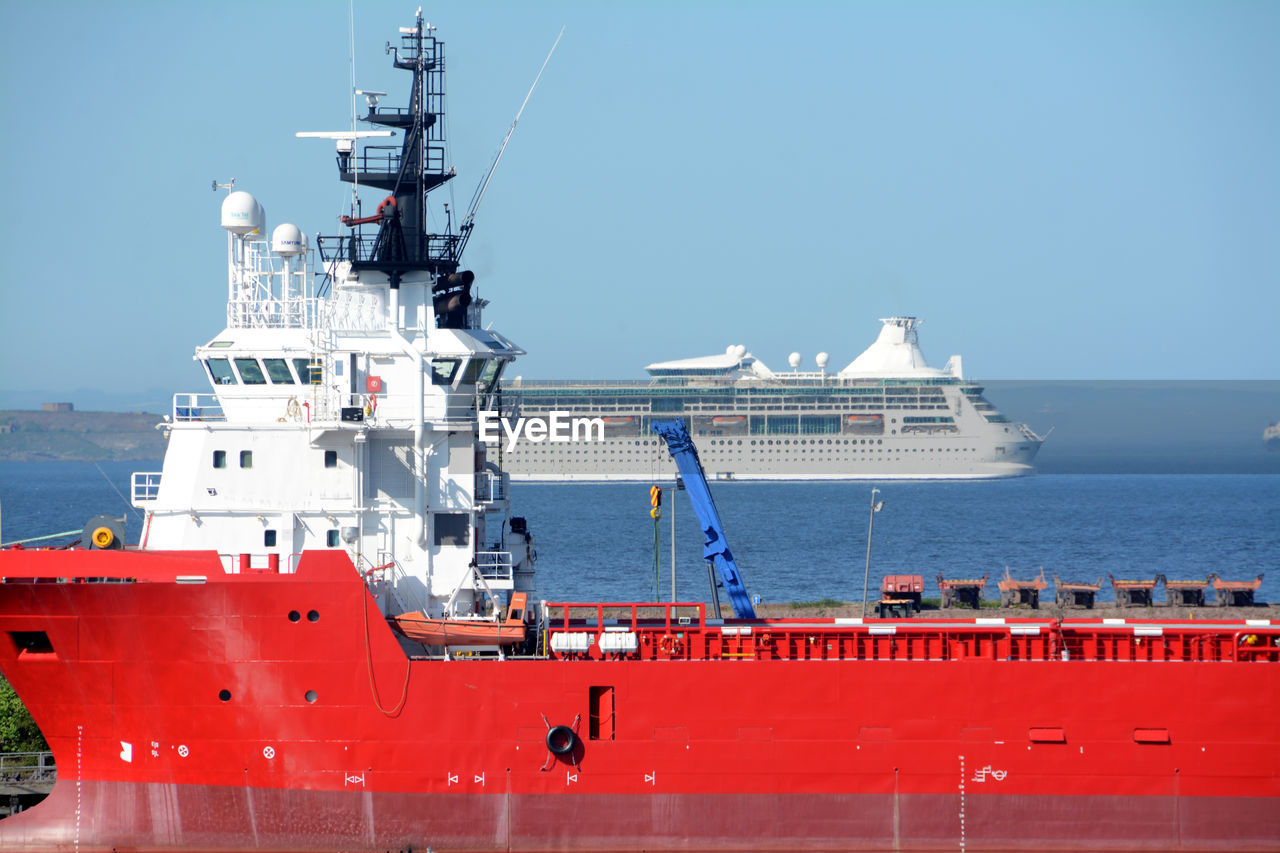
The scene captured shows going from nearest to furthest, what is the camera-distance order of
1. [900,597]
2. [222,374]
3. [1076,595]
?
[222,374], [1076,595], [900,597]

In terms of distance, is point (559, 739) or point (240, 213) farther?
point (240, 213)

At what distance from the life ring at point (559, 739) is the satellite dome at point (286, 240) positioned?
984 cm

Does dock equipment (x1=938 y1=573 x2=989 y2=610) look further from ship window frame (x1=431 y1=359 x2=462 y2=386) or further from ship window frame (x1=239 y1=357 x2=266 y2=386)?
ship window frame (x1=239 y1=357 x2=266 y2=386)

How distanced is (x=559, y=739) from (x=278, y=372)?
8.22m

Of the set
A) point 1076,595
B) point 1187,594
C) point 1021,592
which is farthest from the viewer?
point 1021,592

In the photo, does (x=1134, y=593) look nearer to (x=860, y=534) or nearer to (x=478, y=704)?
(x=478, y=704)

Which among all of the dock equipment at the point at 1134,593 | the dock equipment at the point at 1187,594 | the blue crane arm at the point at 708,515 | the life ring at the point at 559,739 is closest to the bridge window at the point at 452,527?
the life ring at the point at 559,739

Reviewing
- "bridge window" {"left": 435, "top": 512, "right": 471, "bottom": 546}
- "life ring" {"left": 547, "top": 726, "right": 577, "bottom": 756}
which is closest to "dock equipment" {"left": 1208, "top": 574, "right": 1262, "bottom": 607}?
"life ring" {"left": 547, "top": 726, "right": 577, "bottom": 756}

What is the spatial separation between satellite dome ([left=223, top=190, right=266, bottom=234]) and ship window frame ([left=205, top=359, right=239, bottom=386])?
7.77 ft

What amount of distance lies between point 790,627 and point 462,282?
8.78 m

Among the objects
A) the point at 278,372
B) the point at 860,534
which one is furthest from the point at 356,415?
the point at 860,534

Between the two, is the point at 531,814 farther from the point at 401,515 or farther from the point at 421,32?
the point at 421,32

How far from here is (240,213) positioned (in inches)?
905

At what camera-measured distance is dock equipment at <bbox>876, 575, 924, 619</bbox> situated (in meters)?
37.5
